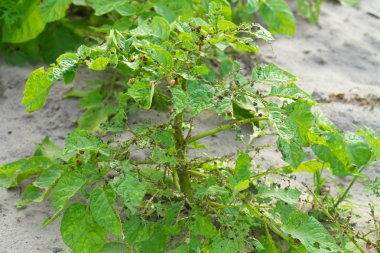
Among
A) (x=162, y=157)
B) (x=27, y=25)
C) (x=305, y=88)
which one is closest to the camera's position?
(x=162, y=157)

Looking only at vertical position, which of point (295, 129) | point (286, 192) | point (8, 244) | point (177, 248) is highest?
point (295, 129)

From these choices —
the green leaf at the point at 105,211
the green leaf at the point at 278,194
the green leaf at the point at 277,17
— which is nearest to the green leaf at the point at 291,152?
the green leaf at the point at 278,194

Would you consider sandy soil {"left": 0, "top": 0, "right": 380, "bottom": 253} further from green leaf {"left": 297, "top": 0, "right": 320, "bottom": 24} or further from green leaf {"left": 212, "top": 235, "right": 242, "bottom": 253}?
green leaf {"left": 212, "top": 235, "right": 242, "bottom": 253}

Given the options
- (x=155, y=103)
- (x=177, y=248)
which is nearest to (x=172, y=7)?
(x=155, y=103)

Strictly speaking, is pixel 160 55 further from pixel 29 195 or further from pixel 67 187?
pixel 29 195

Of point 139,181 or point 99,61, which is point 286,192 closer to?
point 139,181

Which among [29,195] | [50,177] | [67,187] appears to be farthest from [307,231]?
[29,195]

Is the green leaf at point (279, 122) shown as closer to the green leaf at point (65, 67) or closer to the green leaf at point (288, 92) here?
the green leaf at point (288, 92)
